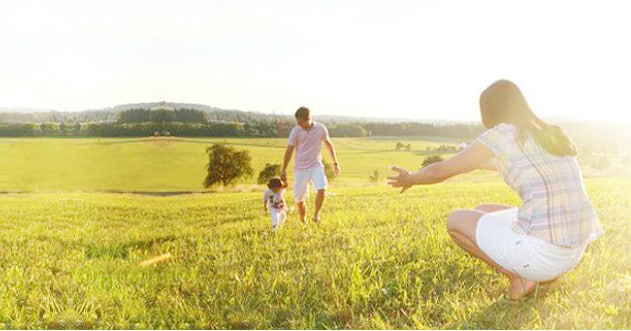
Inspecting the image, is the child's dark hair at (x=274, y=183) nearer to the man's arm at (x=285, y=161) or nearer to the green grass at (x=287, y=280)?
the man's arm at (x=285, y=161)

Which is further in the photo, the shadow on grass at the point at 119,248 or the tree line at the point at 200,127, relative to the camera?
the tree line at the point at 200,127

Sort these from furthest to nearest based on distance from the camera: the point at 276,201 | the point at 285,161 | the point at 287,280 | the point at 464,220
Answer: the point at 285,161
the point at 276,201
the point at 287,280
the point at 464,220

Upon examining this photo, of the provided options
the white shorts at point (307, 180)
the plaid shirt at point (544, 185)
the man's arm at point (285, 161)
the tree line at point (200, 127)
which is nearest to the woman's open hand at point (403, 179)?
the plaid shirt at point (544, 185)

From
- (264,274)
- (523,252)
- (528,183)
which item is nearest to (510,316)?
(523,252)

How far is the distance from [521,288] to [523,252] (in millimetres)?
324

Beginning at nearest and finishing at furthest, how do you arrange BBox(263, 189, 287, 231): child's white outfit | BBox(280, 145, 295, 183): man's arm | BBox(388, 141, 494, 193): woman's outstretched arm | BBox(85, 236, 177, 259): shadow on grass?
BBox(388, 141, 494, 193): woman's outstretched arm → BBox(85, 236, 177, 259): shadow on grass → BBox(263, 189, 287, 231): child's white outfit → BBox(280, 145, 295, 183): man's arm

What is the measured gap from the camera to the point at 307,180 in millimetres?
8977

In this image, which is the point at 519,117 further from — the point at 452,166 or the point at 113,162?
the point at 113,162

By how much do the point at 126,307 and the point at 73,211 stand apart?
5220 mm

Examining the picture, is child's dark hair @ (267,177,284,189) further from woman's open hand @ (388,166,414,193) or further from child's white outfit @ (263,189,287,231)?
woman's open hand @ (388,166,414,193)

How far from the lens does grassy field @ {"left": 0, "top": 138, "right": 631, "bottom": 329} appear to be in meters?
4.38

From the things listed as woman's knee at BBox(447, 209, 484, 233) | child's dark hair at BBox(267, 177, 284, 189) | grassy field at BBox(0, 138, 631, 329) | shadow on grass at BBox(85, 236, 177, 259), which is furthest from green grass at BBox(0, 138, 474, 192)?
woman's knee at BBox(447, 209, 484, 233)

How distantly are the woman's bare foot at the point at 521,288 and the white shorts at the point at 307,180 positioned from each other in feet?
15.2

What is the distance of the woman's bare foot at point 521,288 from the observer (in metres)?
4.43
